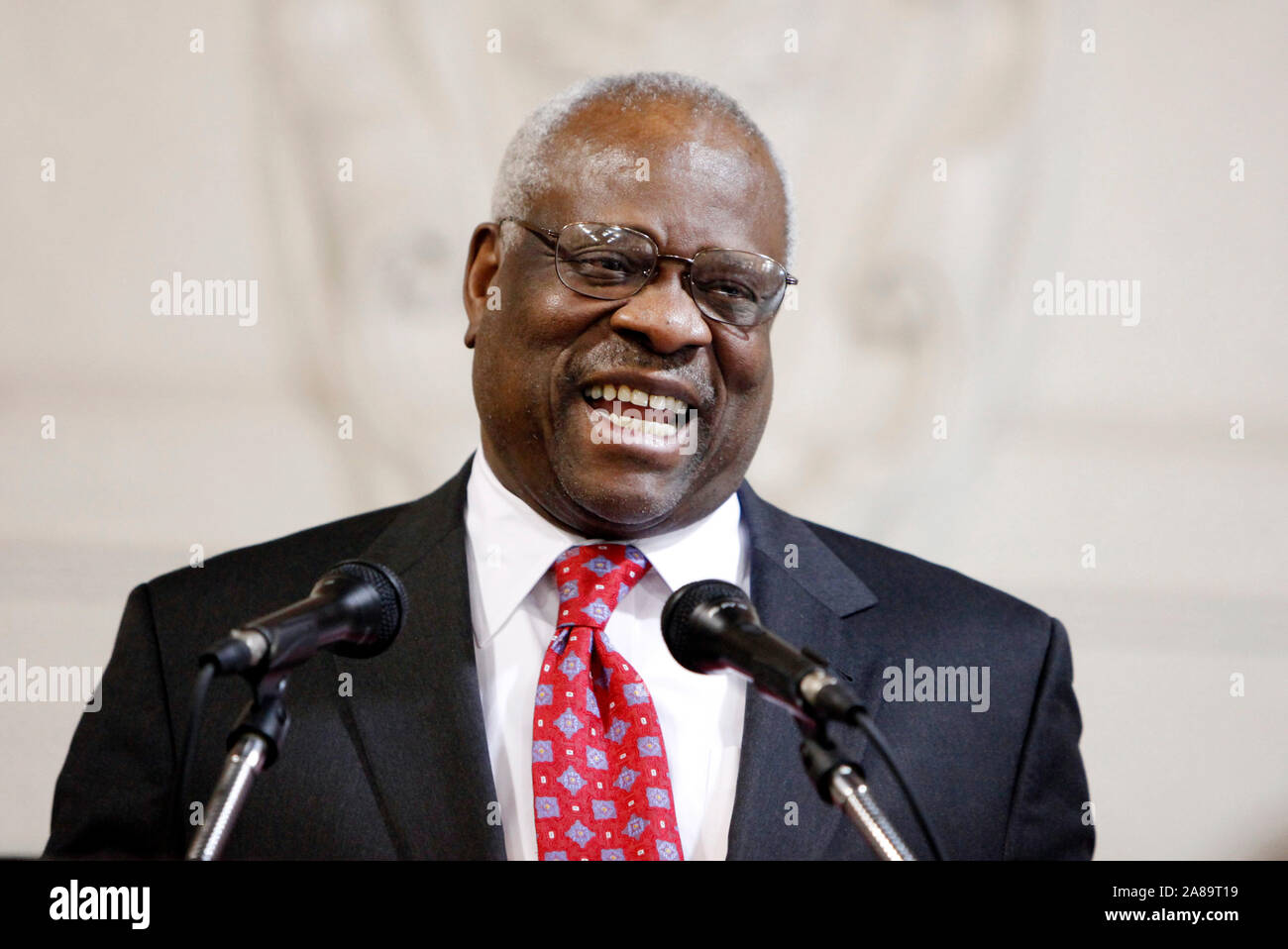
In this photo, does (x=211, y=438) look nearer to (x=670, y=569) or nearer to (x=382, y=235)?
(x=382, y=235)

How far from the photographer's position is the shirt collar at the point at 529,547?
2.20 meters

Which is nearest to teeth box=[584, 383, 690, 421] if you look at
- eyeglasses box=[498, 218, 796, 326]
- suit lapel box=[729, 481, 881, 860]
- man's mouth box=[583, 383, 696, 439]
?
man's mouth box=[583, 383, 696, 439]

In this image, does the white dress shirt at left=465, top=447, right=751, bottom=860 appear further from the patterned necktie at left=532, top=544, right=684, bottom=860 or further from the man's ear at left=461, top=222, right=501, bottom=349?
the man's ear at left=461, top=222, right=501, bottom=349

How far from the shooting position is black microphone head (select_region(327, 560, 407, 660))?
146 centimetres

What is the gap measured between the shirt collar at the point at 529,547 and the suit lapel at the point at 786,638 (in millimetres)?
50

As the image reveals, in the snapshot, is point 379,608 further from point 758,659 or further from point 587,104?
point 587,104

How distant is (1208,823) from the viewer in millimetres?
2693

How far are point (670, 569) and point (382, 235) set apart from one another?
0.99 meters

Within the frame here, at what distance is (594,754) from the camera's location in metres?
1.99

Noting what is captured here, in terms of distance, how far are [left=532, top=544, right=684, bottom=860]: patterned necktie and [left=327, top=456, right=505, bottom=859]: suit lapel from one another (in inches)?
3.3

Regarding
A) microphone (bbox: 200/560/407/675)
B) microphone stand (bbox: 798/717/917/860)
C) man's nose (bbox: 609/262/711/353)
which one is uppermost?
man's nose (bbox: 609/262/711/353)

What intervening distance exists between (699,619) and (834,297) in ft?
4.87

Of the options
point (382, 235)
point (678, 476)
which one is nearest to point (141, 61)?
point (382, 235)

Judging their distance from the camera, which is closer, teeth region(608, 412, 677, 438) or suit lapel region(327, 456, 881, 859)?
suit lapel region(327, 456, 881, 859)
